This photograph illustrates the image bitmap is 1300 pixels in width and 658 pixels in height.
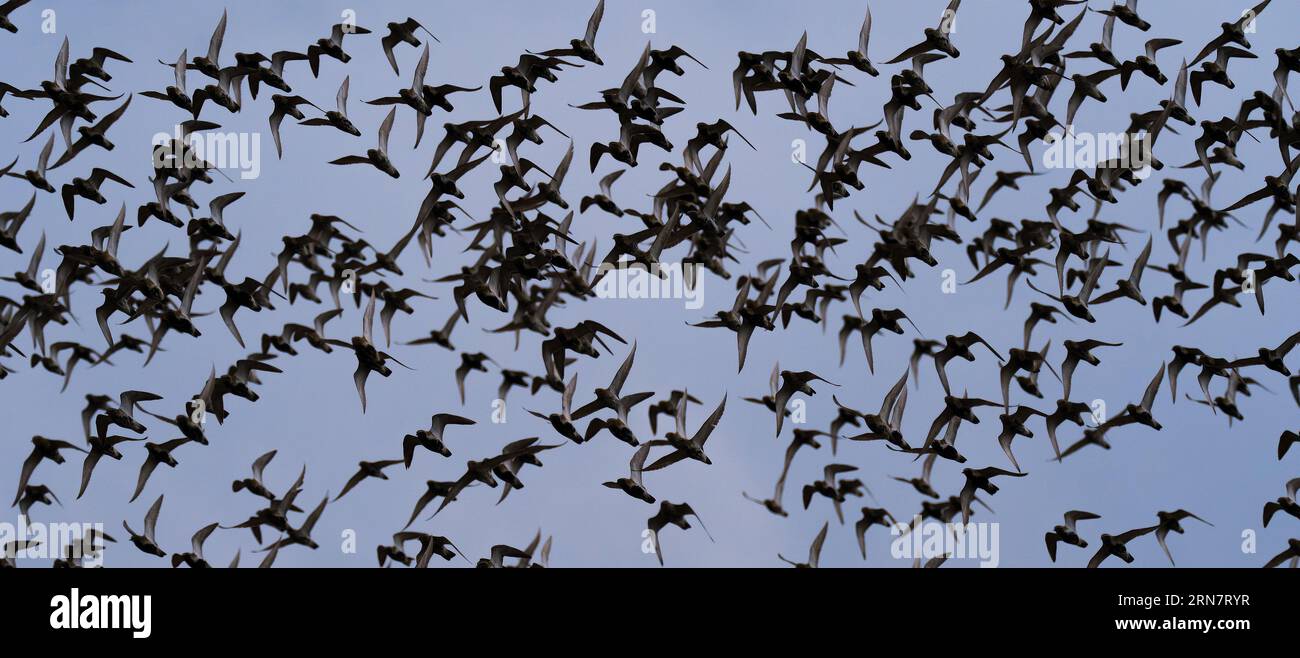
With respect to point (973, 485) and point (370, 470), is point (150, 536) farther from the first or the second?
point (973, 485)

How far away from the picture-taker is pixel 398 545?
3869cm

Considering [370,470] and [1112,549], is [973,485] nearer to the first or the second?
[1112,549]

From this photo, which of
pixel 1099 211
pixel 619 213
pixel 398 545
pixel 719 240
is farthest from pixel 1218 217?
pixel 398 545

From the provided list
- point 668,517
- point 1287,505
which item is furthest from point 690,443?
point 1287,505

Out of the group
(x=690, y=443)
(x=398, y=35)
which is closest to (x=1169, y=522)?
(x=690, y=443)

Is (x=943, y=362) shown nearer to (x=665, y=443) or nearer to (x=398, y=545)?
(x=665, y=443)

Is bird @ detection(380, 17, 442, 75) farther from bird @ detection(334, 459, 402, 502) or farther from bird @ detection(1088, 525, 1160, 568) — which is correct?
bird @ detection(1088, 525, 1160, 568)

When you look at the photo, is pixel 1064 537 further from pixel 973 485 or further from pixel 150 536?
pixel 150 536

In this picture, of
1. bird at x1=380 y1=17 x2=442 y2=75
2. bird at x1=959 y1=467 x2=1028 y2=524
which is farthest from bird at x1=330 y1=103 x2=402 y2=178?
bird at x1=959 y1=467 x2=1028 y2=524

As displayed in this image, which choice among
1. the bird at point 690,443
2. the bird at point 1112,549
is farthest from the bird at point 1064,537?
the bird at point 690,443

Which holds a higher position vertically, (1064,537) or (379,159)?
(379,159)

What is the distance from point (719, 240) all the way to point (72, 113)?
16736 millimetres

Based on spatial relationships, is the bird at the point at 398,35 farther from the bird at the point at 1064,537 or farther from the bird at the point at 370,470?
the bird at the point at 1064,537

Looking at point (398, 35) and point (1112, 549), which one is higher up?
point (398, 35)
